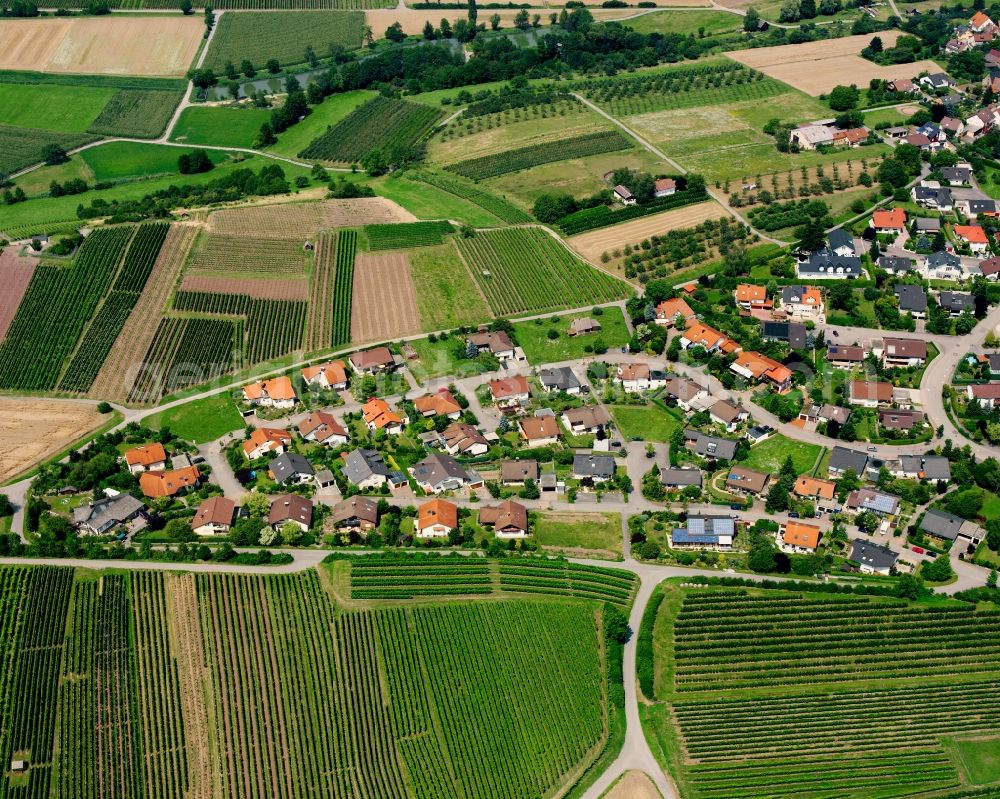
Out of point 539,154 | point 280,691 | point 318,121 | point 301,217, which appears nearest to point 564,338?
point 301,217

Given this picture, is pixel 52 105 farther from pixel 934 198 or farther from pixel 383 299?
pixel 934 198

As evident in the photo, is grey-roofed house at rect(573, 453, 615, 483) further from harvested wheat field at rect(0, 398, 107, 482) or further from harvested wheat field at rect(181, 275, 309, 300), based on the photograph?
harvested wheat field at rect(0, 398, 107, 482)

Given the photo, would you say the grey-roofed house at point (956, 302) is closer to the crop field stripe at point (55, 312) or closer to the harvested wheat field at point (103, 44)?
the crop field stripe at point (55, 312)

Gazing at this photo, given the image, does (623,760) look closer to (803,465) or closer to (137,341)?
(803,465)

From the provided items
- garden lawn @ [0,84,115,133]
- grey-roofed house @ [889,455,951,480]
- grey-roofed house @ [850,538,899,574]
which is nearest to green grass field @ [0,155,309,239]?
garden lawn @ [0,84,115,133]

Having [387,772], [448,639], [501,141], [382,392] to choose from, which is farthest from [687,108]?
[387,772]

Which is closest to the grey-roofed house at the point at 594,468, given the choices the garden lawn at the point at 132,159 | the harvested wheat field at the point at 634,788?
the harvested wheat field at the point at 634,788

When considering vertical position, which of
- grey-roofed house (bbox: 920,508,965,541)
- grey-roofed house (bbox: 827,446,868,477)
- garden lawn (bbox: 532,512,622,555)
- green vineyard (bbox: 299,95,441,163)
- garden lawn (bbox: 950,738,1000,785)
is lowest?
garden lawn (bbox: 950,738,1000,785)
